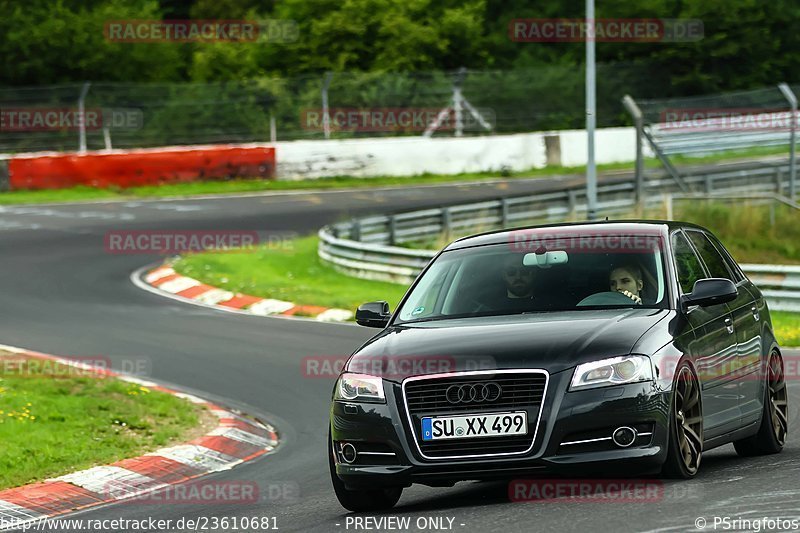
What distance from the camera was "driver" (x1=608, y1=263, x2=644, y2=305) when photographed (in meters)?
8.80

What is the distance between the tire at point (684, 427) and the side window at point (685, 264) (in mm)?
848

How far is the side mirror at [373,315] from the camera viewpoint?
30.0 ft

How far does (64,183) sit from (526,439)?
30.0 meters

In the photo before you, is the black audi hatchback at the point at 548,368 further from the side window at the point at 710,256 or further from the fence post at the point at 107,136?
the fence post at the point at 107,136

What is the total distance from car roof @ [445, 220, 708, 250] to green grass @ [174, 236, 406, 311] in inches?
431

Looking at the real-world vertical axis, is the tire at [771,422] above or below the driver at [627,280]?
below

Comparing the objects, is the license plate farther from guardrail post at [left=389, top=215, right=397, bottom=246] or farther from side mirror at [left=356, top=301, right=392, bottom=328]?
guardrail post at [left=389, top=215, right=397, bottom=246]

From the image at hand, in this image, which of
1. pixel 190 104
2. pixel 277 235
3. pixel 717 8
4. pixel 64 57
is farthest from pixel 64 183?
pixel 717 8

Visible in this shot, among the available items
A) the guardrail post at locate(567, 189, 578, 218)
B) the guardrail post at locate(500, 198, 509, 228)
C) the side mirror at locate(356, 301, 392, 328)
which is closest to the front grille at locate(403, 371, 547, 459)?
the side mirror at locate(356, 301, 392, 328)

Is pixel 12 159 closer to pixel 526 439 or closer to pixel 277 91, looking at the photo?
pixel 277 91

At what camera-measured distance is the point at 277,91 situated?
40.5 meters

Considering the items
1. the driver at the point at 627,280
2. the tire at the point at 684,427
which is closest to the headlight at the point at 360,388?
the tire at the point at 684,427

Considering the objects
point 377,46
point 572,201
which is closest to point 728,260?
point 572,201

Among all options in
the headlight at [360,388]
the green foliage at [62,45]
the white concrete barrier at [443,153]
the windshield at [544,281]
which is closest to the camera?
the headlight at [360,388]
